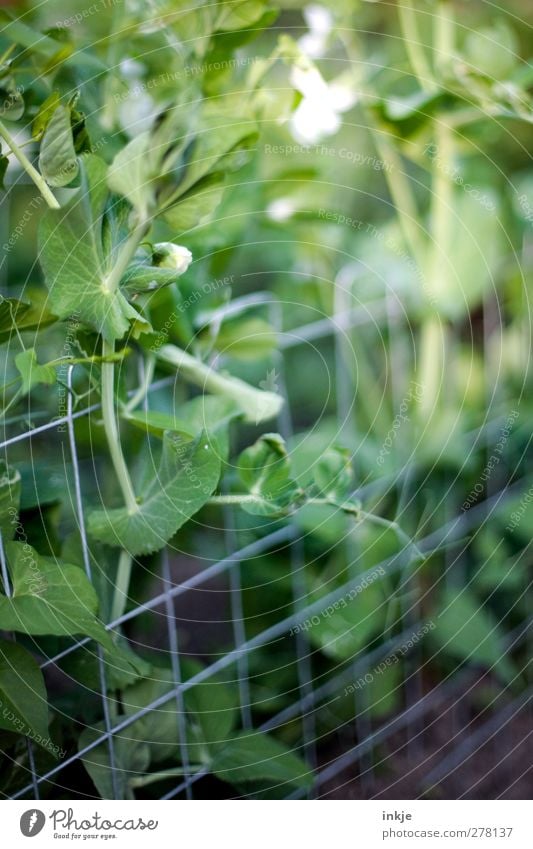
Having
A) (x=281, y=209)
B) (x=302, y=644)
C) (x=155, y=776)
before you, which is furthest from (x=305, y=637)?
(x=281, y=209)

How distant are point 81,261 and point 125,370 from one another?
2.2 inches

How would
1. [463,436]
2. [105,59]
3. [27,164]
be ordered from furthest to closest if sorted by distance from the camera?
[463,436], [105,59], [27,164]

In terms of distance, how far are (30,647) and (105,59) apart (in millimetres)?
251

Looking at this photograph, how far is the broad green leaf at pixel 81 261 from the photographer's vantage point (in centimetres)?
28

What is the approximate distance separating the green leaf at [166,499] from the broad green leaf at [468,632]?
0.76ft

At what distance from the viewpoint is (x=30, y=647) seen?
33 cm

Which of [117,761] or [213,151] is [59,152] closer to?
[213,151]

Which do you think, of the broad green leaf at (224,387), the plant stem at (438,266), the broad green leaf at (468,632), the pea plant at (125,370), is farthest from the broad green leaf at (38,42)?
the broad green leaf at (468,632)

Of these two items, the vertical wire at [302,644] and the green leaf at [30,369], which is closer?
the green leaf at [30,369]

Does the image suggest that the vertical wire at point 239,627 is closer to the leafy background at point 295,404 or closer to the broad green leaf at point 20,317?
the leafy background at point 295,404

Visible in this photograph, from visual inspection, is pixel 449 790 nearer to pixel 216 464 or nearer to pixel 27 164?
pixel 216 464

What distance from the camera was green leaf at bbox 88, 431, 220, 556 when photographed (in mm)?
300

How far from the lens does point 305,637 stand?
1.39 feet
